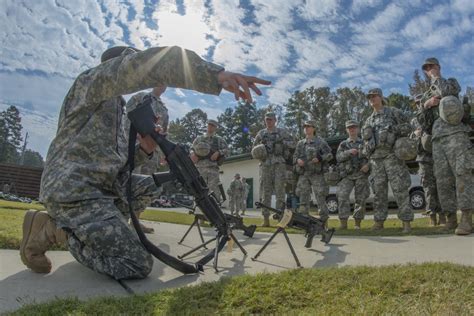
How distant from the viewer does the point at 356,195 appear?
7.20 m

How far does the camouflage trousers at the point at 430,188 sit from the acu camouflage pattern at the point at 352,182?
105 centimetres

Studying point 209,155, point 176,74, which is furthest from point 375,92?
point 176,74

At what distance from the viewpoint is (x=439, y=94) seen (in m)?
5.64

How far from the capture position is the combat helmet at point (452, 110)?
518 centimetres

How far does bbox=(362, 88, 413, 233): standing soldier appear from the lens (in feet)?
20.0

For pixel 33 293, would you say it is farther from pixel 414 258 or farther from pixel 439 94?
pixel 439 94

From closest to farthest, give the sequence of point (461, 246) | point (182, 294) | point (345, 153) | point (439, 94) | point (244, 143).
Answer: point (182, 294), point (461, 246), point (439, 94), point (345, 153), point (244, 143)

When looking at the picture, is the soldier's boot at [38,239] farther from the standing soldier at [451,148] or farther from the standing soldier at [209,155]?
the standing soldier at [209,155]

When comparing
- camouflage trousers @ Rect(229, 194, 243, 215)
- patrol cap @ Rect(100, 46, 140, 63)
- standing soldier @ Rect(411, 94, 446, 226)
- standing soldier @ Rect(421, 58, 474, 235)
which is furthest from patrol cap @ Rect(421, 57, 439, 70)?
camouflage trousers @ Rect(229, 194, 243, 215)

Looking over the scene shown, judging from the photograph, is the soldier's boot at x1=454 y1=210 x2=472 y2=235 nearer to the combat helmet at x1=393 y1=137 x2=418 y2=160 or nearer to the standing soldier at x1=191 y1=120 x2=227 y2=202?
the combat helmet at x1=393 y1=137 x2=418 y2=160

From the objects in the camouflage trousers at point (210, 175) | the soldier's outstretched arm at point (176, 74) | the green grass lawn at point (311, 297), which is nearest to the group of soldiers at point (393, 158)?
the camouflage trousers at point (210, 175)

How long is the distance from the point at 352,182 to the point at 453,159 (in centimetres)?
221

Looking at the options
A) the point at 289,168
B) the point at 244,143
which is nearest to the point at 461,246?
the point at 289,168

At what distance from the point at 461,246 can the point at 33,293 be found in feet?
13.7
